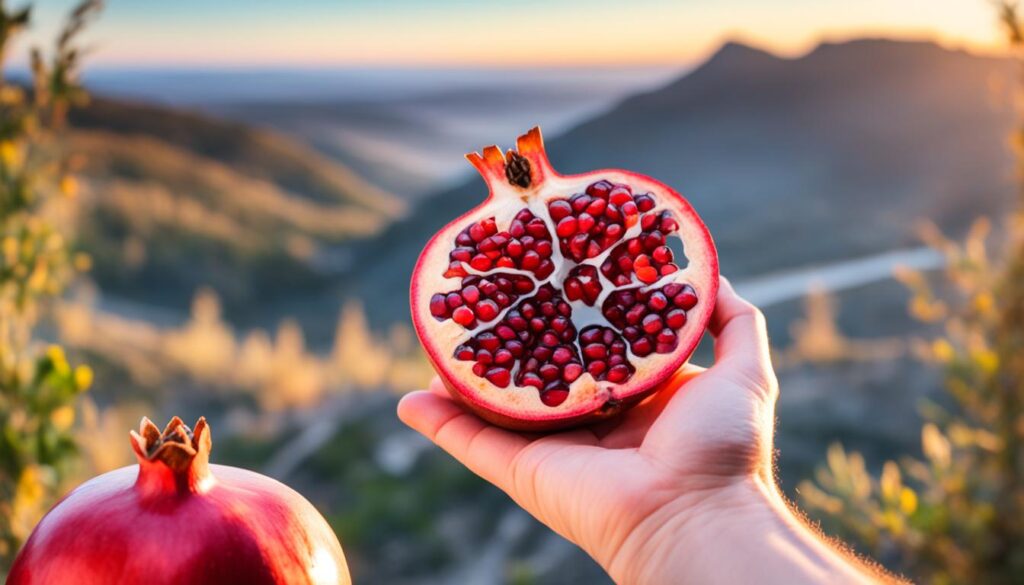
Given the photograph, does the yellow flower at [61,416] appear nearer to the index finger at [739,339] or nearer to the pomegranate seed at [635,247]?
the pomegranate seed at [635,247]

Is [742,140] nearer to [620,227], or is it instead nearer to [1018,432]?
[1018,432]

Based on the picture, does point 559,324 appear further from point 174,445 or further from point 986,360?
point 986,360

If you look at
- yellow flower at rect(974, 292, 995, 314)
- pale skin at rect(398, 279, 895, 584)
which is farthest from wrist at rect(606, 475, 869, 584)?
yellow flower at rect(974, 292, 995, 314)

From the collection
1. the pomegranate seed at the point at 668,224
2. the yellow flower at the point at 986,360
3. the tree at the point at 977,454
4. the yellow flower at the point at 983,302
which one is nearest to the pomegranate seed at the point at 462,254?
the pomegranate seed at the point at 668,224

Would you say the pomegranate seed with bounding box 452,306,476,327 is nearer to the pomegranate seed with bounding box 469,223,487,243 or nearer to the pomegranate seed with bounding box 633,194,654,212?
the pomegranate seed with bounding box 469,223,487,243

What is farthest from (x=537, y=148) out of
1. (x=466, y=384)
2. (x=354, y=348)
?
(x=354, y=348)
